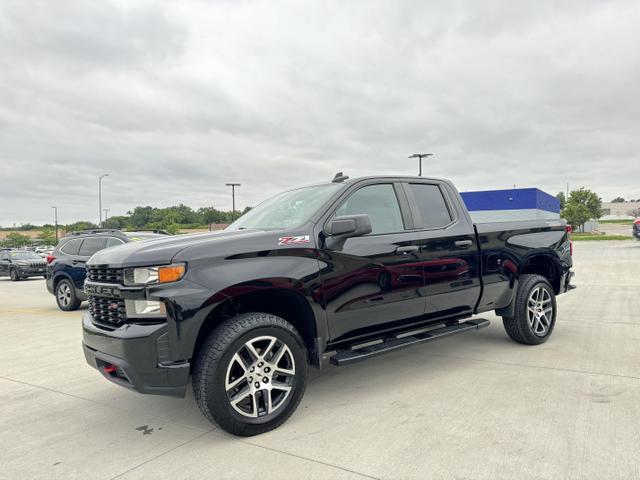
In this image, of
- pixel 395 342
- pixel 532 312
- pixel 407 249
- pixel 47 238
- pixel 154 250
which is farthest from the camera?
pixel 47 238

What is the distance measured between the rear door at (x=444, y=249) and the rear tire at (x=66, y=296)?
25.2 feet

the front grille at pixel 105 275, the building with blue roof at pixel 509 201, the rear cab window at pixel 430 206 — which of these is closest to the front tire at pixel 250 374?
the front grille at pixel 105 275

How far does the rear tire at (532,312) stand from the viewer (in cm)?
529

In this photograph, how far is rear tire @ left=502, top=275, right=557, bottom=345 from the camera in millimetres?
5293

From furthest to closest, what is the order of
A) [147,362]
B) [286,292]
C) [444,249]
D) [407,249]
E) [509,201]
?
[509,201] → [444,249] → [407,249] → [286,292] → [147,362]

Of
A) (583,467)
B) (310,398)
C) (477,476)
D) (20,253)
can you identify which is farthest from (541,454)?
(20,253)

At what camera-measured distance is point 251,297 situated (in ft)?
11.7

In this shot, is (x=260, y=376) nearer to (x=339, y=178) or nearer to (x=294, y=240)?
(x=294, y=240)

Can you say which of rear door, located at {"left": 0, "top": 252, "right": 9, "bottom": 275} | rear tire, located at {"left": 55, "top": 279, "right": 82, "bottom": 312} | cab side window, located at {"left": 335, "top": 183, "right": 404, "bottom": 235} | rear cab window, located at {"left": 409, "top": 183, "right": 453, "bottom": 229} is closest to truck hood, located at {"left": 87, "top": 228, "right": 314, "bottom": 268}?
cab side window, located at {"left": 335, "top": 183, "right": 404, "bottom": 235}

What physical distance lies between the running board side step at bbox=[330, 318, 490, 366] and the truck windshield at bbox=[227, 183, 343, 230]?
111 centimetres

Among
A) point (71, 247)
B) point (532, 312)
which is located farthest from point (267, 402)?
point (71, 247)

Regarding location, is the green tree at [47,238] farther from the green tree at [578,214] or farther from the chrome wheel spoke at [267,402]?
the chrome wheel spoke at [267,402]

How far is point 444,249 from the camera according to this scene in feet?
14.9

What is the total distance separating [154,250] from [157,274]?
0.20 m
